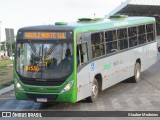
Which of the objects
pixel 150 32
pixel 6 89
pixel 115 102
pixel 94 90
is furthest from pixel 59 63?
pixel 150 32

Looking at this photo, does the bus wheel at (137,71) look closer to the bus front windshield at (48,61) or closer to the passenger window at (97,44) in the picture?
the passenger window at (97,44)

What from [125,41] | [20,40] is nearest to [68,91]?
[20,40]

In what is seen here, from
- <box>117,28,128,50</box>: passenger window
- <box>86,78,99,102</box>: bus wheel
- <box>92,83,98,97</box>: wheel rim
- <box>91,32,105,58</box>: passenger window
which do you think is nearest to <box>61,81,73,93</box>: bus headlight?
<box>86,78,99,102</box>: bus wheel

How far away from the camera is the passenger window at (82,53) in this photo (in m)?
14.4

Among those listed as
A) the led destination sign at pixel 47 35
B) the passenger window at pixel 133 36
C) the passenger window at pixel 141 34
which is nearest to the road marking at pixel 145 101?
the led destination sign at pixel 47 35

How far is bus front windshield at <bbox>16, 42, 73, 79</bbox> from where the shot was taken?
46.1ft

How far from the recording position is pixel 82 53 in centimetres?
1466

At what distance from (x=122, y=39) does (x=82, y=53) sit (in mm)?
4251

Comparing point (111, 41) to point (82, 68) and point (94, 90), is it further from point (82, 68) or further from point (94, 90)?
point (82, 68)

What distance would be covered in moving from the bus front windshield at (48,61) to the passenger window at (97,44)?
1.70 meters

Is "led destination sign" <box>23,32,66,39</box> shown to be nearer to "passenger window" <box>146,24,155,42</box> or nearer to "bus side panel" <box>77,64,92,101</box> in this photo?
"bus side panel" <box>77,64,92,101</box>

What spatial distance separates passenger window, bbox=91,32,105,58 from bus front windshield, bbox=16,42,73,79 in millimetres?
1702

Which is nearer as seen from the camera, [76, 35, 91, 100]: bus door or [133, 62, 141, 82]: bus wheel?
[76, 35, 91, 100]: bus door

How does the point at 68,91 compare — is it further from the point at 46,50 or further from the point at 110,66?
the point at 110,66
